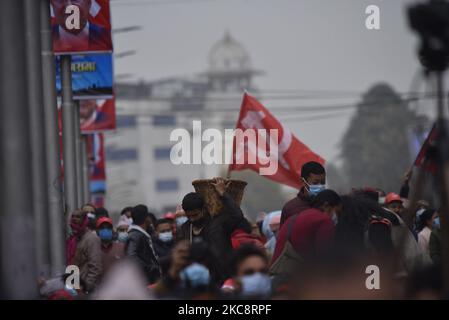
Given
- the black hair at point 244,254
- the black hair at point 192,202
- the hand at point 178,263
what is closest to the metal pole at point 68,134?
the black hair at point 192,202

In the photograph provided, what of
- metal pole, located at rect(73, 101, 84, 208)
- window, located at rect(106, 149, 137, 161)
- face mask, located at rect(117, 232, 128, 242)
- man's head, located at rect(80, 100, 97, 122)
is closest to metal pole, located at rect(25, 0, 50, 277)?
face mask, located at rect(117, 232, 128, 242)

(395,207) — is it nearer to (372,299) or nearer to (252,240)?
(252,240)

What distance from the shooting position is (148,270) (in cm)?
1339

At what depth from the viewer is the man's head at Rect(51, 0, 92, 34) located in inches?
758

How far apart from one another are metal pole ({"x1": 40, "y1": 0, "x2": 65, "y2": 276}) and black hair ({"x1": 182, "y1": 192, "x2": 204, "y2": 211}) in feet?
15.2

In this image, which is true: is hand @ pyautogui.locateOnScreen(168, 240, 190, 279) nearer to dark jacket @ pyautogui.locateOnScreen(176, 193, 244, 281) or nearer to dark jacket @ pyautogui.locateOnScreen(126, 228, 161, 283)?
dark jacket @ pyautogui.locateOnScreen(176, 193, 244, 281)

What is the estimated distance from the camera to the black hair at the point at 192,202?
12047mm

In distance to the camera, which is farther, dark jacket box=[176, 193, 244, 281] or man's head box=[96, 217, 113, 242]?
man's head box=[96, 217, 113, 242]

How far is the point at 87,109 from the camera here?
32.4 meters

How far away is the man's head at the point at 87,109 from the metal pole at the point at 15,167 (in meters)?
23.1

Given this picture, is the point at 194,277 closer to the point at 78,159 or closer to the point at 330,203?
the point at 330,203

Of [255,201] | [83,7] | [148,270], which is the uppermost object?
[83,7]

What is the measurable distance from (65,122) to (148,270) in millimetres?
9580
